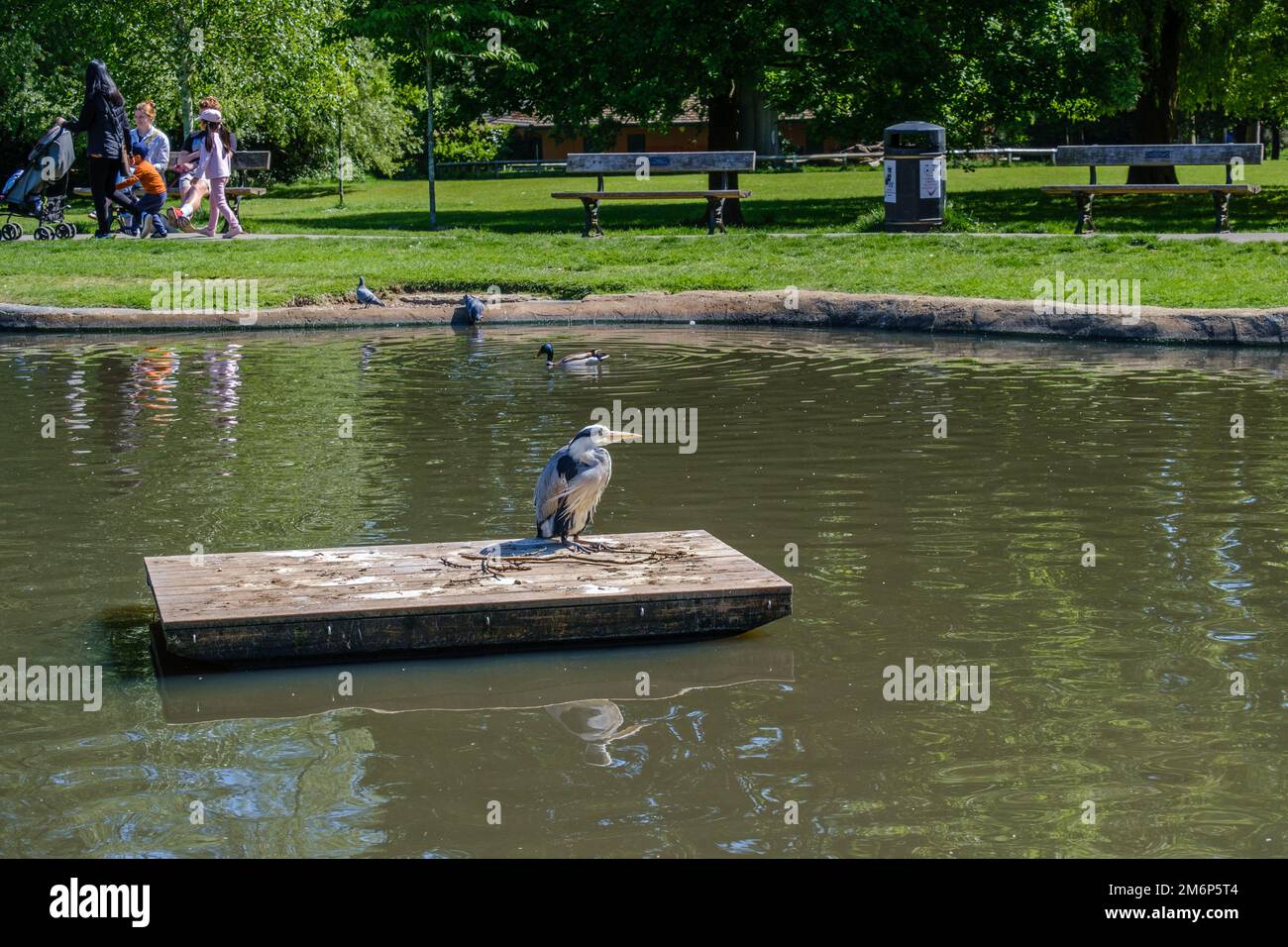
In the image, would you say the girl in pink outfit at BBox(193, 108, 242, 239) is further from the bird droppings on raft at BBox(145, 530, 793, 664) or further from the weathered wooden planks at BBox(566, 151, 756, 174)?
the bird droppings on raft at BBox(145, 530, 793, 664)

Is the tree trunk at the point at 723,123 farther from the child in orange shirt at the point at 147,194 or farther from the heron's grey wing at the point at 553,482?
the heron's grey wing at the point at 553,482

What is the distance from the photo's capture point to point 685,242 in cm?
2283

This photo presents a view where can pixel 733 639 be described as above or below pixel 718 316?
below

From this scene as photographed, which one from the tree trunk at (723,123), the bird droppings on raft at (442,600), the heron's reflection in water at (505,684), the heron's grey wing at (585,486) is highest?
the tree trunk at (723,123)

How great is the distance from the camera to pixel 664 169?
2572 cm

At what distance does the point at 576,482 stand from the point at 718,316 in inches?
423

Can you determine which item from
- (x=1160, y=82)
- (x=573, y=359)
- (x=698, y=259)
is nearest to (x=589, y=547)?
(x=573, y=359)

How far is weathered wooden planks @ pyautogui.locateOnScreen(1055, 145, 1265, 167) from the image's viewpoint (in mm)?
23562

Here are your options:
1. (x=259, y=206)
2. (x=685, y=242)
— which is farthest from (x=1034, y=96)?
(x=259, y=206)

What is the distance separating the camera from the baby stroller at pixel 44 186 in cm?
2439

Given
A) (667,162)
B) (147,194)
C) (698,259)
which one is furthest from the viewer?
(667,162)

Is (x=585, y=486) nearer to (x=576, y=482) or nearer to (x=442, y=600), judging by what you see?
(x=576, y=482)

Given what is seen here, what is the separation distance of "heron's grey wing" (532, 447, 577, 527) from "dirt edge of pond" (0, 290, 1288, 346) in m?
9.89

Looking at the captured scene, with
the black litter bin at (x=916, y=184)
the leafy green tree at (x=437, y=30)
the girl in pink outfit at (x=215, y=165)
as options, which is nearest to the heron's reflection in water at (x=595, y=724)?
the black litter bin at (x=916, y=184)
